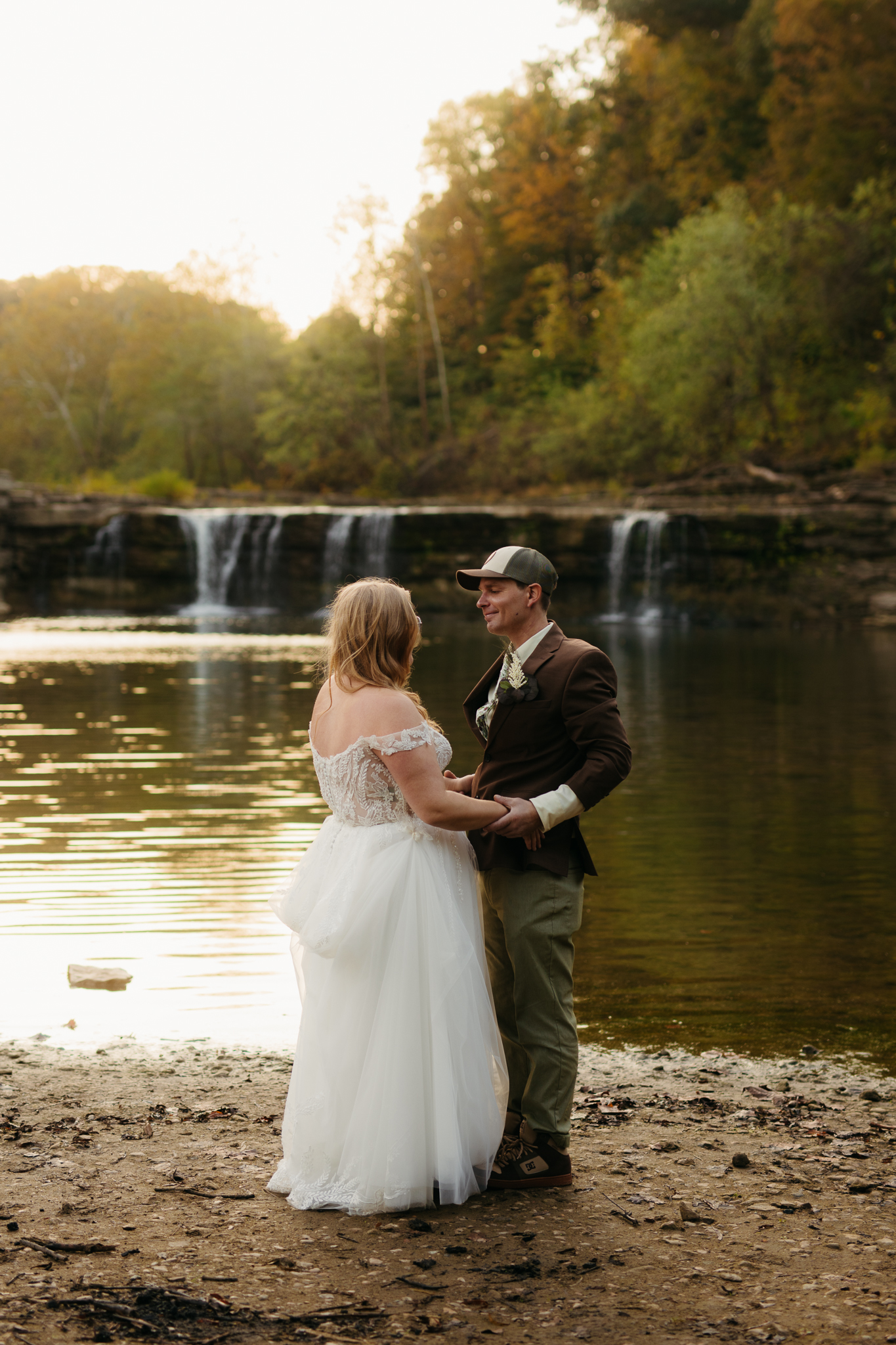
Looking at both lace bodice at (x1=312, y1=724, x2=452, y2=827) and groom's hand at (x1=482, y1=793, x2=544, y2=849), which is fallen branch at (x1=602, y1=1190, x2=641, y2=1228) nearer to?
groom's hand at (x1=482, y1=793, x2=544, y2=849)

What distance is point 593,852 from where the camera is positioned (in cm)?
910

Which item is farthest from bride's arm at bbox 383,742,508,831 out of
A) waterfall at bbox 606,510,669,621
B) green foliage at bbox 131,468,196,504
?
green foliage at bbox 131,468,196,504

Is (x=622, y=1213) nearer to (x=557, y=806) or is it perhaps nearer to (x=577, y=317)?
(x=557, y=806)

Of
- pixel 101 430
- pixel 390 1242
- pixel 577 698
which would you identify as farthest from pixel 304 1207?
pixel 101 430

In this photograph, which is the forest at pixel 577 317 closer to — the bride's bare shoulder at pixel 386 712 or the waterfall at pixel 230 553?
the waterfall at pixel 230 553

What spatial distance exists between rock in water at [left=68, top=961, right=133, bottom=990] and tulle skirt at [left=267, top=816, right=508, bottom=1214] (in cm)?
235

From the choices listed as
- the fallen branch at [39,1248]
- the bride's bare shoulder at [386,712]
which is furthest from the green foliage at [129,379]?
the fallen branch at [39,1248]

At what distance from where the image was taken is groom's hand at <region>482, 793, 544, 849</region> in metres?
3.64

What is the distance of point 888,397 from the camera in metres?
38.7

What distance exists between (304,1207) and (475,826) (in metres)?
1.13

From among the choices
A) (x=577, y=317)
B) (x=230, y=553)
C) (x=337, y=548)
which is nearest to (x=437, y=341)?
(x=577, y=317)

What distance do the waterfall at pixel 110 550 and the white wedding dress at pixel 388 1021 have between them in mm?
38095

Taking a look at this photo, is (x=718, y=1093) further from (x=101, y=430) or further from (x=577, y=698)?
(x=101, y=430)

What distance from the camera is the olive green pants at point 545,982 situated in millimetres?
3719
